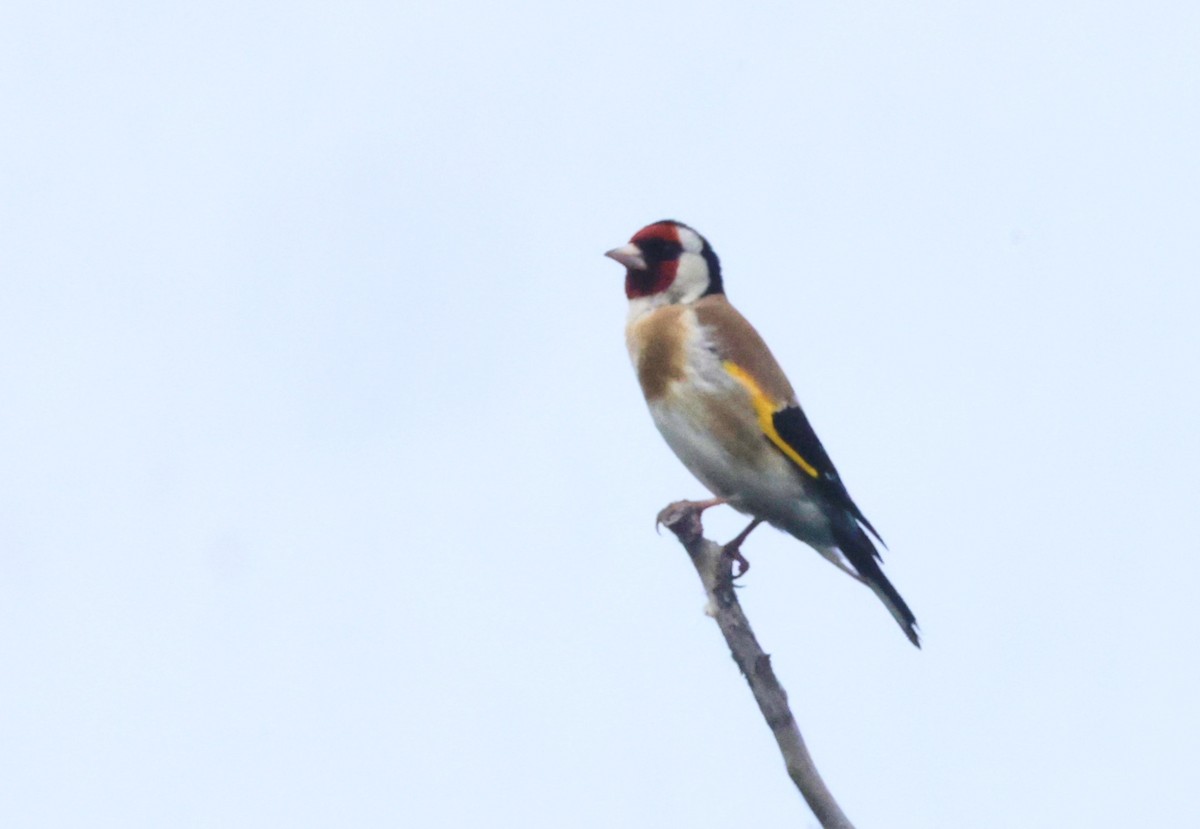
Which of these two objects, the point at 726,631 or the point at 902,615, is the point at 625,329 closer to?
the point at 902,615

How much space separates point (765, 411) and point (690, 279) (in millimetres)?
1466

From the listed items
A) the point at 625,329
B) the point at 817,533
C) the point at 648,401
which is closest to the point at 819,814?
the point at 817,533

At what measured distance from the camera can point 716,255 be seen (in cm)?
1141

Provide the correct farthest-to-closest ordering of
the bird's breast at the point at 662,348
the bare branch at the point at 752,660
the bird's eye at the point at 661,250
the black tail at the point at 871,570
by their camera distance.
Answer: the bird's eye at the point at 661,250 → the bird's breast at the point at 662,348 → the black tail at the point at 871,570 → the bare branch at the point at 752,660

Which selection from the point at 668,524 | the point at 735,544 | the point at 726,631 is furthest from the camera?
the point at 735,544

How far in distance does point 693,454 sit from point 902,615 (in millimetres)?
1504

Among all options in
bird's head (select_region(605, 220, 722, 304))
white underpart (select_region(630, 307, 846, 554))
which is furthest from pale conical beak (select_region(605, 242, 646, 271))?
white underpart (select_region(630, 307, 846, 554))

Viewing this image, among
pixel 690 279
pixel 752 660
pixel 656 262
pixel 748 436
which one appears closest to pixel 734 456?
pixel 748 436

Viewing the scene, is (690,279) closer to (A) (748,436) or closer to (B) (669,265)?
(B) (669,265)

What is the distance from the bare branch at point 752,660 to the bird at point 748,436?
980 millimetres

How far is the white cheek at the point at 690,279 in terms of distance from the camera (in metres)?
11.0

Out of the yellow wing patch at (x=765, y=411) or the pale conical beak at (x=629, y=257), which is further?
the pale conical beak at (x=629, y=257)

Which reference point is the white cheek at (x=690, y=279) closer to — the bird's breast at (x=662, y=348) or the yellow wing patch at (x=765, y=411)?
the bird's breast at (x=662, y=348)

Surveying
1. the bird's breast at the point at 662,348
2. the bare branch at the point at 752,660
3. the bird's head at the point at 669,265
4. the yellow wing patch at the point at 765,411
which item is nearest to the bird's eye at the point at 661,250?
the bird's head at the point at 669,265
